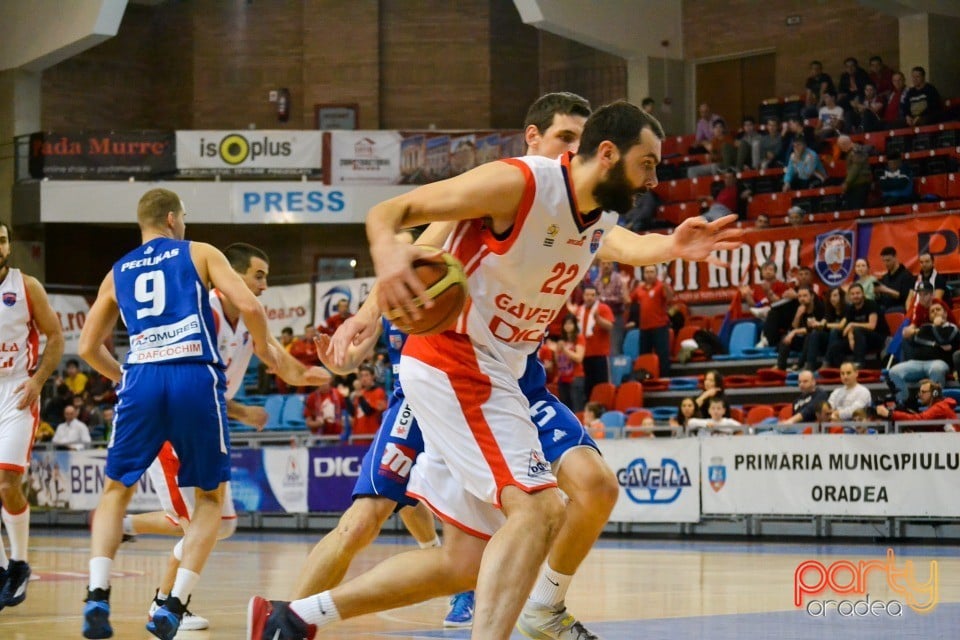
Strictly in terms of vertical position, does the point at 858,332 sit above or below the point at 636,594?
above

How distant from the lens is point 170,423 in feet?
20.9

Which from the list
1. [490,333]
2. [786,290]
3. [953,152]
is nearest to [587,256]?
[490,333]

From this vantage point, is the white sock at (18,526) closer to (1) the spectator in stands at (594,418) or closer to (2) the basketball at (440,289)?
(2) the basketball at (440,289)

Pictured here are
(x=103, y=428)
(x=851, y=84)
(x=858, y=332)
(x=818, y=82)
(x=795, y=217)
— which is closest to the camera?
(x=858, y=332)

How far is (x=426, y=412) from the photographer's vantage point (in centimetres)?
468

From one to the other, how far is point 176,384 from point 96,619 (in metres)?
1.13

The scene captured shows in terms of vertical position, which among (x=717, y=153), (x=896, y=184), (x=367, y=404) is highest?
(x=717, y=153)

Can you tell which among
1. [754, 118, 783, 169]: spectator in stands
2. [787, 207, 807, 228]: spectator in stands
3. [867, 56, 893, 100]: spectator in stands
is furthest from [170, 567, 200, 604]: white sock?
[867, 56, 893, 100]: spectator in stands

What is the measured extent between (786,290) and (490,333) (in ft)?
45.5

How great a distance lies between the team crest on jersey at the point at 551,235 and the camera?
4555 millimetres

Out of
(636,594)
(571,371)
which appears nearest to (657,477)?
(571,371)

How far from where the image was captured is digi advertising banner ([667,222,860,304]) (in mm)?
18281

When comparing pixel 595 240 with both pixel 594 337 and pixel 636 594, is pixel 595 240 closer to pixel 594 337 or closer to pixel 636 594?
pixel 636 594

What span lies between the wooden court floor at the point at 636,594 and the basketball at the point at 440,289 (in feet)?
7.97
